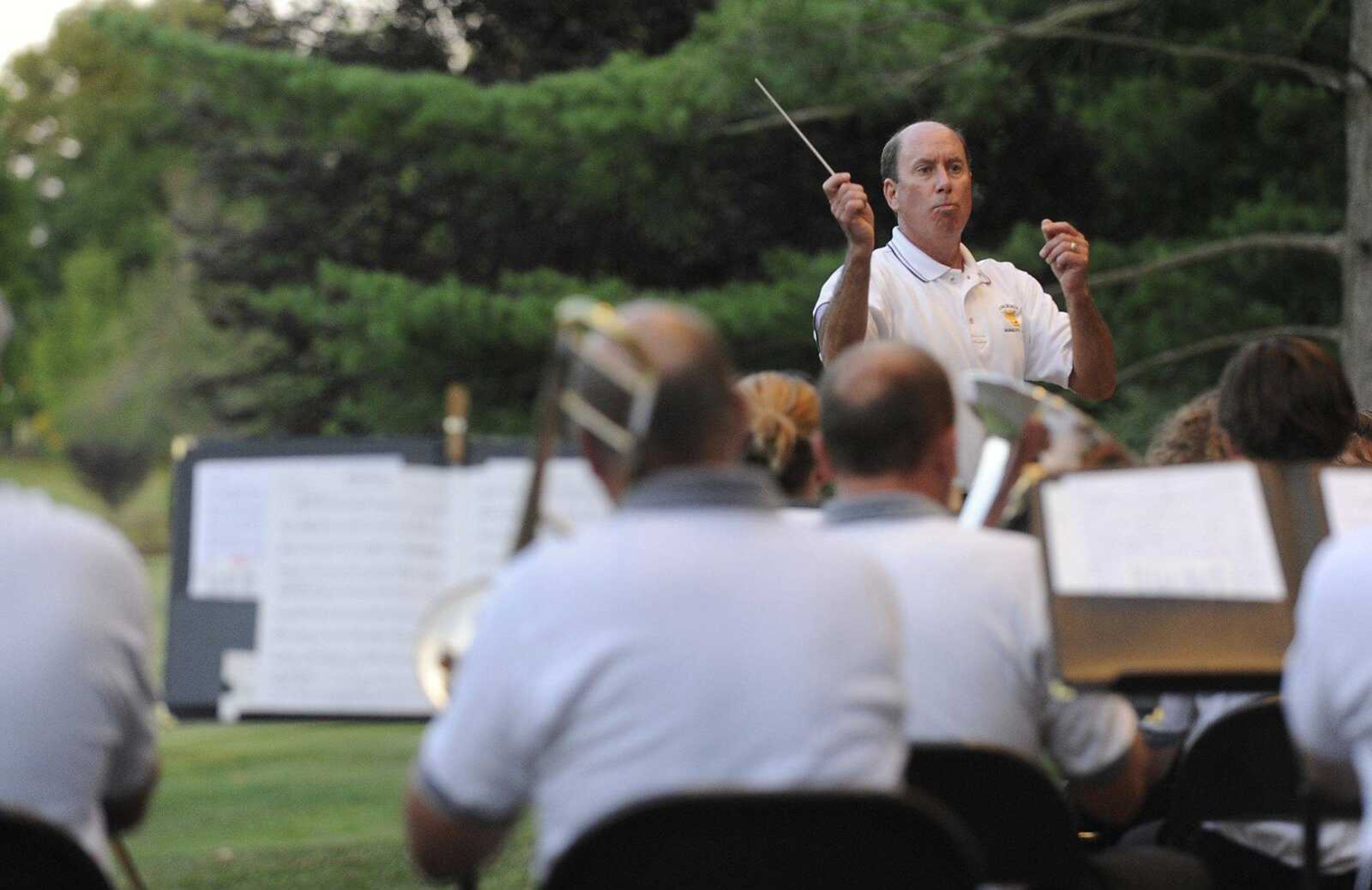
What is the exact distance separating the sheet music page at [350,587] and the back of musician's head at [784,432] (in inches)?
35.5

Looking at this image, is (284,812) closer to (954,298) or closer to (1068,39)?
(1068,39)

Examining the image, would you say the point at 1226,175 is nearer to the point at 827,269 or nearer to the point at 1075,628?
the point at 827,269

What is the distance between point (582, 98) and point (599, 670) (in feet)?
36.2

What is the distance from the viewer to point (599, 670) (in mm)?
2059

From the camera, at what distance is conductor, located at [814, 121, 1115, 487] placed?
447 cm

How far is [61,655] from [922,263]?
2.75 m

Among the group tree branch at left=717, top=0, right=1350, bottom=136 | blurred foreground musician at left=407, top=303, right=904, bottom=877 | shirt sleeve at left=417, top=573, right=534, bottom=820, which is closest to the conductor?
blurred foreground musician at left=407, top=303, right=904, bottom=877

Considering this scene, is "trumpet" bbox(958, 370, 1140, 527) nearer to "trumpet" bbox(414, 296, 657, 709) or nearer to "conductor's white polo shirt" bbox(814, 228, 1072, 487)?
"trumpet" bbox(414, 296, 657, 709)

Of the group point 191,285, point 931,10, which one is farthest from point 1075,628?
point 191,285

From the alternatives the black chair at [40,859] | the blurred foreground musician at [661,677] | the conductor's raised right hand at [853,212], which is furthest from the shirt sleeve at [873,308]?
the black chair at [40,859]

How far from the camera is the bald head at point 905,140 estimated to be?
4.59 metres

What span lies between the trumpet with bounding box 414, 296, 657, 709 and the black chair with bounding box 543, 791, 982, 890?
1.13 ft

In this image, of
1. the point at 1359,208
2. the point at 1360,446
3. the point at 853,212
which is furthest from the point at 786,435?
the point at 1359,208

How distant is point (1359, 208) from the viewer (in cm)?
955
